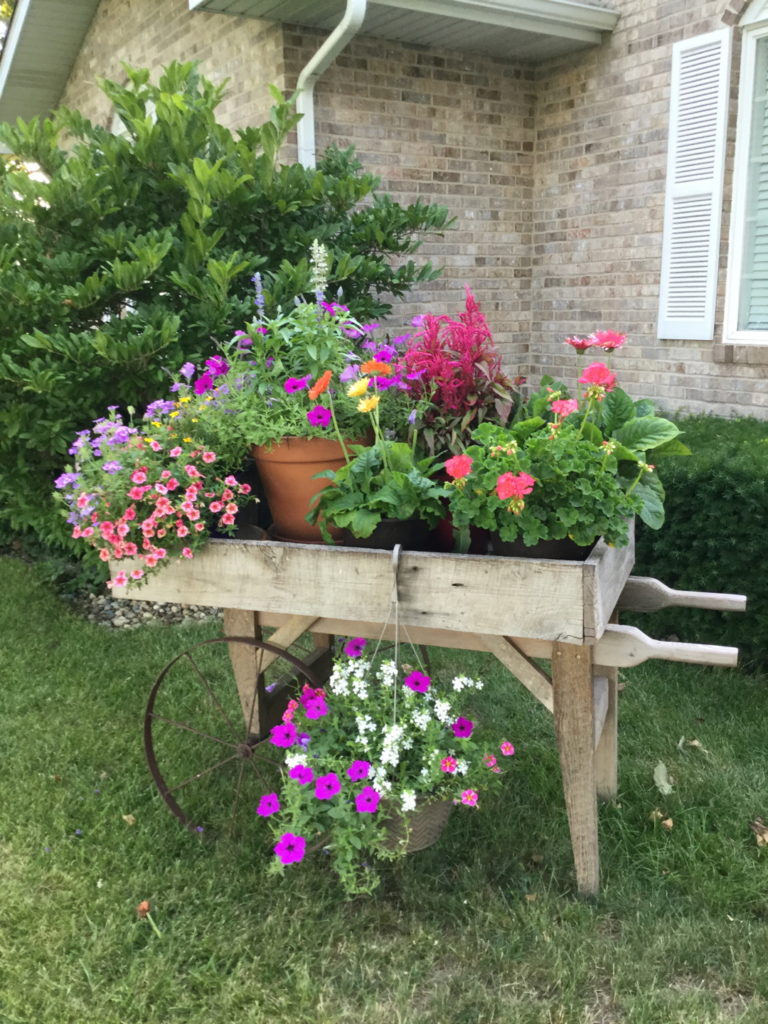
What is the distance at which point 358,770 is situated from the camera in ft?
7.44

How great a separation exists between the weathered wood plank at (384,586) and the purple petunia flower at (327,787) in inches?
16.5

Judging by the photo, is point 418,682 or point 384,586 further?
point 418,682

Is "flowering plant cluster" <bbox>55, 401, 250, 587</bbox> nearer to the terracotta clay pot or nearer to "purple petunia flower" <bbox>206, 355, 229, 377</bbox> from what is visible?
the terracotta clay pot

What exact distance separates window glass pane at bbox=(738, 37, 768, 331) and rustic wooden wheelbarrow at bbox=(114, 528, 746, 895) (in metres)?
3.17

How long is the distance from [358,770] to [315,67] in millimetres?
4180

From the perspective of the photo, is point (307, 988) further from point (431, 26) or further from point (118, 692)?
point (431, 26)

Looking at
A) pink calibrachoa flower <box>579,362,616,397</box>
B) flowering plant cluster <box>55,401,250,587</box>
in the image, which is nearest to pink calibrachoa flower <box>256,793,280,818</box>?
flowering plant cluster <box>55,401,250,587</box>

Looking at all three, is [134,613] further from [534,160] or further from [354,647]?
[534,160]

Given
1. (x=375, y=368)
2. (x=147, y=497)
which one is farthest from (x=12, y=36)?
(x=375, y=368)

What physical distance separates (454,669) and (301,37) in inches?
150

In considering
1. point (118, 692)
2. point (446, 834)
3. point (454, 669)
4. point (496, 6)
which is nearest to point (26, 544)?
point (118, 692)

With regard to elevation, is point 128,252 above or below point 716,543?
above

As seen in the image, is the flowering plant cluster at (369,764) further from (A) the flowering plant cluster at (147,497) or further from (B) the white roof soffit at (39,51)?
(B) the white roof soffit at (39,51)

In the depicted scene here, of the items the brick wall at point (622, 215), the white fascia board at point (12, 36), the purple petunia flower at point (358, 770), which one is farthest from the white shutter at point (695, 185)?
the white fascia board at point (12, 36)
